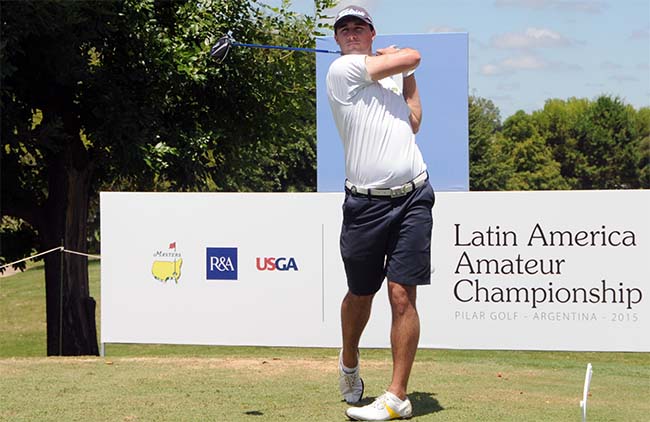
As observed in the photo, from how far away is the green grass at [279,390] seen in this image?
5203 millimetres

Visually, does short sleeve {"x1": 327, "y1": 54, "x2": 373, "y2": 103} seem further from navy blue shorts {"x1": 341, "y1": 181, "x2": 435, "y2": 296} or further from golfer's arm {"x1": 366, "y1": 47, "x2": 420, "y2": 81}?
navy blue shorts {"x1": 341, "y1": 181, "x2": 435, "y2": 296}

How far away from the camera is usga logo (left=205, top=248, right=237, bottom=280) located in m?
9.80

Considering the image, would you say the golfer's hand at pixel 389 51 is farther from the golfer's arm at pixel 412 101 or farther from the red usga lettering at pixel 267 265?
the red usga lettering at pixel 267 265

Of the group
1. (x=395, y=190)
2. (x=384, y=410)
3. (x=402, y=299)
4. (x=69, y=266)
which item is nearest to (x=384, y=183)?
(x=395, y=190)

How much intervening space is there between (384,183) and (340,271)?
14.9ft

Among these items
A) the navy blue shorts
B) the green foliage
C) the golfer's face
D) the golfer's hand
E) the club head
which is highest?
the green foliage

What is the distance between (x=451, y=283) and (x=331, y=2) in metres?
6.56

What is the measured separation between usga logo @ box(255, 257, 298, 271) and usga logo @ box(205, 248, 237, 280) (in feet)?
0.72

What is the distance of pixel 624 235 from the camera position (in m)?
9.35

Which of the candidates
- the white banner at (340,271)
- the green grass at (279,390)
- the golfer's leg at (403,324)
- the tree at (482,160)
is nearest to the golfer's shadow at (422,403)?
the green grass at (279,390)

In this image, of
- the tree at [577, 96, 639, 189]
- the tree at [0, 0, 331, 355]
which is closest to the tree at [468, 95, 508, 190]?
the tree at [577, 96, 639, 189]

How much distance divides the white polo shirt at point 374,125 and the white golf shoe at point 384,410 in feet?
3.26

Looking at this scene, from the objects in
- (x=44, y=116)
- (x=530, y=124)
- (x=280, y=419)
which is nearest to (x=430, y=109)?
(x=44, y=116)

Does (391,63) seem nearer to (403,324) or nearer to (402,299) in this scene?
(402,299)
